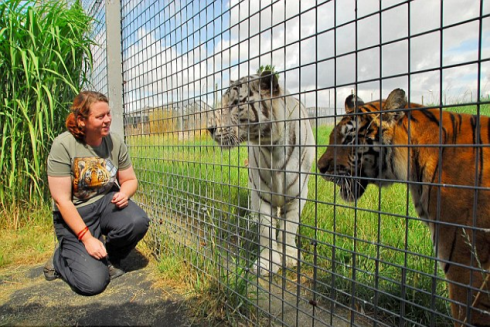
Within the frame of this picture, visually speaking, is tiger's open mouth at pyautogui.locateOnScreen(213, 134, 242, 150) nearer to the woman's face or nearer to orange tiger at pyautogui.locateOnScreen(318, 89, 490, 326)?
the woman's face

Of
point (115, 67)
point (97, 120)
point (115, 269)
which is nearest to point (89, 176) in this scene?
point (97, 120)

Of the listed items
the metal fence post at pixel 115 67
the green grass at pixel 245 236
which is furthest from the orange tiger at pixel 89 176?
the metal fence post at pixel 115 67

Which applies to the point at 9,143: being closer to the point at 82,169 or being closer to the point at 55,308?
the point at 82,169

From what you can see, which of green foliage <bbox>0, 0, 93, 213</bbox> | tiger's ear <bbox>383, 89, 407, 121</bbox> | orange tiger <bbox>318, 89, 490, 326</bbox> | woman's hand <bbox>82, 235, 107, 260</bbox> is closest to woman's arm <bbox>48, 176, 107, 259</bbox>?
woman's hand <bbox>82, 235, 107, 260</bbox>

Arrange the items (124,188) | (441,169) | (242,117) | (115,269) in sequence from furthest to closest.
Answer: (242,117) < (115,269) < (124,188) < (441,169)

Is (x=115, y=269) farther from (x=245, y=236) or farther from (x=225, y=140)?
(x=225, y=140)

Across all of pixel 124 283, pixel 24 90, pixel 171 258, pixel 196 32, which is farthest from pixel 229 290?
pixel 24 90

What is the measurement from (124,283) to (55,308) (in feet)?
1.79

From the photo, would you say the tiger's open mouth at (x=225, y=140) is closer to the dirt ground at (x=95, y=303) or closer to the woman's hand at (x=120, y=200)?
the woman's hand at (x=120, y=200)

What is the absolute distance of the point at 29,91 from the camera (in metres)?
4.05

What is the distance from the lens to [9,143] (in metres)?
4.04

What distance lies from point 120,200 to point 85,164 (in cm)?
39

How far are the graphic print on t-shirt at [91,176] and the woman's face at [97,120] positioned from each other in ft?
0.78

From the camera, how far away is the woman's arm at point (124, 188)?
2.81m
